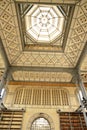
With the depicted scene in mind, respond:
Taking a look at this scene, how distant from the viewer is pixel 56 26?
8.02 meters

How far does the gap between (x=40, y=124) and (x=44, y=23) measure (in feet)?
23.2

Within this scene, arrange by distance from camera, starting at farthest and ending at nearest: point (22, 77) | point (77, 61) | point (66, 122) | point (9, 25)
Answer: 1. point (22, 77)
2. point (77, 61)
3. point (66, 122)
4. point (9, 25)

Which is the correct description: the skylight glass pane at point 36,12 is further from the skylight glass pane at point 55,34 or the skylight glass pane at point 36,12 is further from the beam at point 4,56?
the beam at point 4,56

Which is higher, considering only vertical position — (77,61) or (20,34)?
(20,34)

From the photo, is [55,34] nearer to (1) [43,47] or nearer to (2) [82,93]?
(1) [43,47]

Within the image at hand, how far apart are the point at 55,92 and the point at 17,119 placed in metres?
3.80

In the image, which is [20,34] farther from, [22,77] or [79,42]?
[22,77]

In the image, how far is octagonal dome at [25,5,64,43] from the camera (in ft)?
23.6

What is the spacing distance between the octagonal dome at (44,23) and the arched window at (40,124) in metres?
5.70

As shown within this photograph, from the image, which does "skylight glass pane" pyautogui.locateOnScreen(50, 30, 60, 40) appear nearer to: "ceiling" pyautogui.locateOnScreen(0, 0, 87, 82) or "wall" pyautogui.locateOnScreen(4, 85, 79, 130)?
"ceiling" pyautogui.locateOnScreen(0, 0, 87, 82)

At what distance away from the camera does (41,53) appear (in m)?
8.45

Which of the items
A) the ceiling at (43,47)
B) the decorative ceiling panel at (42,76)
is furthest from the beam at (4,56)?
the decorative ceiling panel at (42,76)

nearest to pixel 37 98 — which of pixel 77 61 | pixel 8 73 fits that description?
pixel 8 73

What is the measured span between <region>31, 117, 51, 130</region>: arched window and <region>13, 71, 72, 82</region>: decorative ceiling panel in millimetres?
3417
